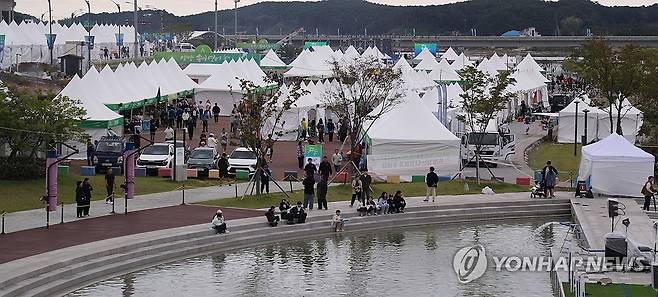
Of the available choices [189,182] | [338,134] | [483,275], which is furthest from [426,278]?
[338,134]

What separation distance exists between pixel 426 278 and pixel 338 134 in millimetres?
30000

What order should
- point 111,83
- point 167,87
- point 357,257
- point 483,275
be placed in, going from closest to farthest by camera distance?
point 483,275
point 357,257
point 111,83
point 167,87

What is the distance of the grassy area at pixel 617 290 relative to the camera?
21.6 meters

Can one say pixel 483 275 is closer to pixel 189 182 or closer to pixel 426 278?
pixel 426 278

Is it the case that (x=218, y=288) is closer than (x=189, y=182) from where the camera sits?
Yes

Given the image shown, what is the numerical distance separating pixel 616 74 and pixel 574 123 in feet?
12.3

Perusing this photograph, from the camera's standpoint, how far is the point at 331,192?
37.6 metres

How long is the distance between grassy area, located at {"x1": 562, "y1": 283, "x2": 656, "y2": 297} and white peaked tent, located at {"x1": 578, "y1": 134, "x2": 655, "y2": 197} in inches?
594

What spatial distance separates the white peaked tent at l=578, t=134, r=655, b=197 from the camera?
37.0 metres

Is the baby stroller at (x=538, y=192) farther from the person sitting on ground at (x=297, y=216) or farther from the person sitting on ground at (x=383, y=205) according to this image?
the person sitting on ground at (x=297, y=216)

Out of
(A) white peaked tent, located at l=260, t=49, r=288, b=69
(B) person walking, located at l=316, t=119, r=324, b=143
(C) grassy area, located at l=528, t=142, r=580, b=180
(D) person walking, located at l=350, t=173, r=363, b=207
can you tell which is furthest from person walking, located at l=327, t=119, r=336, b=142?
(A) white peaked tent, located at l=260, t=49, r=288, b=69

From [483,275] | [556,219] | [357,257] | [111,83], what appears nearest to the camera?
[483,275]

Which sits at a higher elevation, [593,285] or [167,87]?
[167,87]

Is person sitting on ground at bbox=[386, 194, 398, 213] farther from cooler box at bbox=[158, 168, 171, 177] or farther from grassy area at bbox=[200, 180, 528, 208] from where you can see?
A: cooler box at bbox=[158, 168, 171, 177]
